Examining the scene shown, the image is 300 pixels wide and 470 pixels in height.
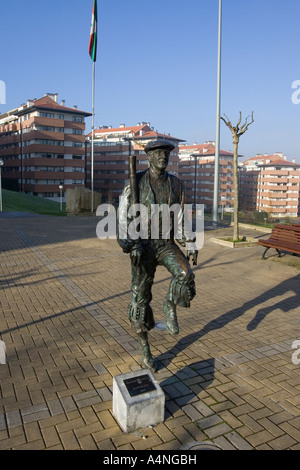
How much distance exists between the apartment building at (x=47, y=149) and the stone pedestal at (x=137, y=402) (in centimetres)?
5247

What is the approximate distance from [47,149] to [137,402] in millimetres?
54459

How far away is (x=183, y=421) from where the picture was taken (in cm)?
331

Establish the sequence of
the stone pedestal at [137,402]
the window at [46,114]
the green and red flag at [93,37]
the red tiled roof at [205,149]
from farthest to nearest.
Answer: the red tiled roof at [205,149] < the window at [46,114] < the green and red flag at [93,37] < the stone pedestal at [137,402]

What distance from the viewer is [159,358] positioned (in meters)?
4.51

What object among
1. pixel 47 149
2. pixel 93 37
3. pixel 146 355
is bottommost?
pixel 146 355

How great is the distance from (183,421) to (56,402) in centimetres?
126

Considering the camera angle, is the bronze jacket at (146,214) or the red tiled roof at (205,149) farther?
the red tiled roof at (205,149)

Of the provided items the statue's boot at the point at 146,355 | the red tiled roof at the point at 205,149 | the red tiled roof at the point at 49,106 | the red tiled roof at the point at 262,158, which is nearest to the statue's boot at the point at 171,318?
the statue's boot at the point at 146,355

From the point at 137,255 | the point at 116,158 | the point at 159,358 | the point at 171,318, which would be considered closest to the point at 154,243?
the point at 137,255

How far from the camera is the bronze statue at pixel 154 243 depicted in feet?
12.2

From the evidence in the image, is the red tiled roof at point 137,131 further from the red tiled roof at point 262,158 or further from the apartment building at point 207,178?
the red tiled roof at point 262,158

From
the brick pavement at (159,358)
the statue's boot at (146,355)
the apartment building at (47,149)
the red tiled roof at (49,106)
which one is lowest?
the brick pavement at (159,358)

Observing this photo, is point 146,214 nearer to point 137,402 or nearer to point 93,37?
point 137,402
